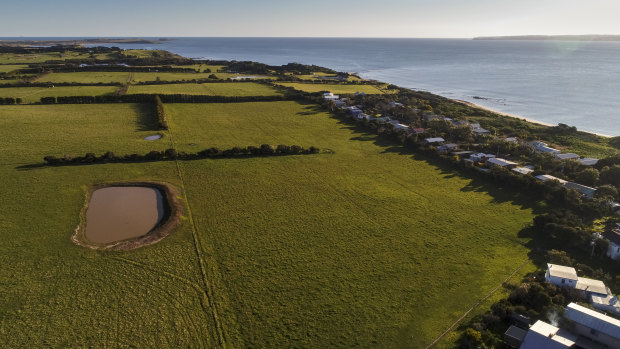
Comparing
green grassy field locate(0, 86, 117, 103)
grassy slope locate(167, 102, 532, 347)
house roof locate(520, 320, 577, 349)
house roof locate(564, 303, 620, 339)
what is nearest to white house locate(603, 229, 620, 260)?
grassy slope locate(167, 102, 532, 347)

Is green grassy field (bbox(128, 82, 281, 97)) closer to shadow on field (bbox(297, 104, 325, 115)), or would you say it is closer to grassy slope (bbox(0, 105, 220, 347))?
shadow on field (bbox(297, 104, 325, 115))

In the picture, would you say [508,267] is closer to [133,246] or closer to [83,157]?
[133,246]

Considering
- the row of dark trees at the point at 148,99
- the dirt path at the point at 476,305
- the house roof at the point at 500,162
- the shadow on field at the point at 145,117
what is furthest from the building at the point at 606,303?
the row of dark trees at the point at 148,99

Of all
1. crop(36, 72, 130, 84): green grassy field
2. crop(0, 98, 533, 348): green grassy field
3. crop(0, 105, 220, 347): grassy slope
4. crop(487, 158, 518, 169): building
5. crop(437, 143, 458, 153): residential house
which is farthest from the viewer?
crop(36, 72, 130, 84): green grassy field

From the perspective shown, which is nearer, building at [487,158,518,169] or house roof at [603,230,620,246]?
house roof at [603,230,620,246]

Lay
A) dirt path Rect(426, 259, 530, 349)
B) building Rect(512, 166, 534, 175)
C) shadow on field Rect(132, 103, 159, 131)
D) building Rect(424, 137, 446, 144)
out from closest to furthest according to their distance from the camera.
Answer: dirt path Rect(426, 259, 530, 349) → building Rect(512, 166, 534, 175) → building Rect(424, 137, 446, 144) → shadow on field Rect(132, 103, 159, 131)

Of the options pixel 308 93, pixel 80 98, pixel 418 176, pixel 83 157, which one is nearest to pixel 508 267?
pixel 418 176
